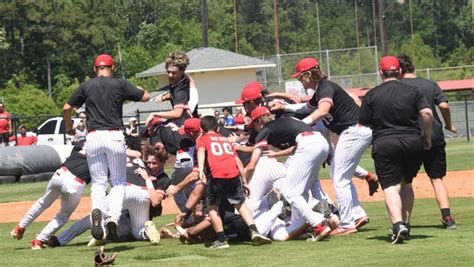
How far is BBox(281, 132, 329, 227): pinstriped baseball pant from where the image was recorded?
40.1ft

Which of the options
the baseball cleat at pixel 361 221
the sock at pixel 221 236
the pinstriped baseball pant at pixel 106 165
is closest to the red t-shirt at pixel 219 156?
the sock at pixel 221 236

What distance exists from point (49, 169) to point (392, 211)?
19.9m

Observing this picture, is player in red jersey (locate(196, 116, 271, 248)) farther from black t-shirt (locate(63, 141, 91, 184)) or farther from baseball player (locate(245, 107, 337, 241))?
black t-shirt (locate(63, 141, 91, 184))

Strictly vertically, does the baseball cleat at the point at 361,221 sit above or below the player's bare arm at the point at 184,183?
below

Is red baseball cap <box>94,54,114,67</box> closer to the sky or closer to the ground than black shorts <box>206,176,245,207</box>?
closer to the sky

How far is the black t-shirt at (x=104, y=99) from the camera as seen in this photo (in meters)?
12.1

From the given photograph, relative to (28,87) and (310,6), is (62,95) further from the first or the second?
(310,6)

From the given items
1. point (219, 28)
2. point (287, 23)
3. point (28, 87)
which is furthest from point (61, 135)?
point (287, 23)

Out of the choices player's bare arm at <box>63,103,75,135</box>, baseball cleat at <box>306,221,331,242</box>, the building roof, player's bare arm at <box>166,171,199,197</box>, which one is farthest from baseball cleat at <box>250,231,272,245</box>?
the building roof

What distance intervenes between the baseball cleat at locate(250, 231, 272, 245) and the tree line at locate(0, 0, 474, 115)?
142 feet

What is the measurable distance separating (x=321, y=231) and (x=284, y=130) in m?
1.26

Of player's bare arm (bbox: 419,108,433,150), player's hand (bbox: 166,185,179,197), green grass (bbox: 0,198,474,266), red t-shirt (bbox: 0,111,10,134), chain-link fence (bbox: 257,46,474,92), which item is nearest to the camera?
green grass (bbox: 0,198,474,266)

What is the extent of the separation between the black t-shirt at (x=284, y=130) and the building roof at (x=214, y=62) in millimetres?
37194

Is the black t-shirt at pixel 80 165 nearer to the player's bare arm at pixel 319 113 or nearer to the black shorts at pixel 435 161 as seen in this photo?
the player's bare arm at pixel 319 113
